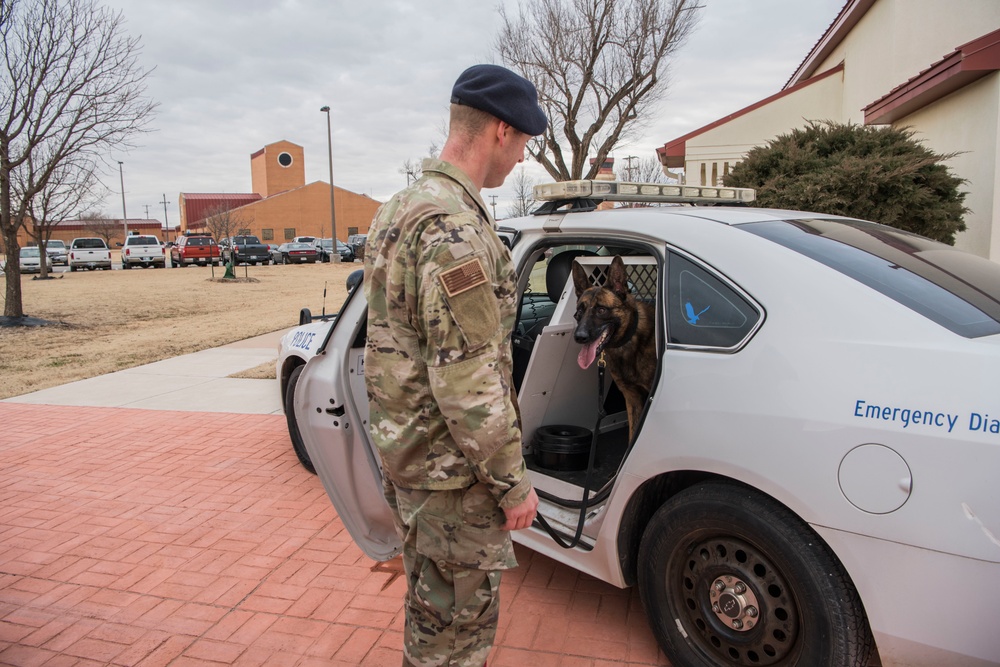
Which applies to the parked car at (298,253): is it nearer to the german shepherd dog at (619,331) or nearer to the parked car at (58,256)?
the parked car at (58,256)

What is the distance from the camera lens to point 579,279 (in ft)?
11.6

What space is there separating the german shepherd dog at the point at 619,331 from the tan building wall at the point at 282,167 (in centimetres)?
6610

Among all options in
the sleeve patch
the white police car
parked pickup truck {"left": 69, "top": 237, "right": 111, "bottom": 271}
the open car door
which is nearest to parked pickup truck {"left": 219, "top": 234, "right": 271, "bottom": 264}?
parked pickup truck {"left": 69, "top": 237, "right": 111, "bottom": 271}

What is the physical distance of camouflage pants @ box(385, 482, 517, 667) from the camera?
73.7 inches

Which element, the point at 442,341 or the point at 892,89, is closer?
the point at 442,341

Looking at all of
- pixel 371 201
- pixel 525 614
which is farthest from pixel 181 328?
pixel 371 201

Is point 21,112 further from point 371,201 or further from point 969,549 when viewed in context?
point 371,201

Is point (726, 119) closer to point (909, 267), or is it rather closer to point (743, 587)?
point (909, 267)

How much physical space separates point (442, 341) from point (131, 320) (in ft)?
48.3

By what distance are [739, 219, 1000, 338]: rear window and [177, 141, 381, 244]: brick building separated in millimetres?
59515

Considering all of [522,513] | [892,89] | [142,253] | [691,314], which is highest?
[892,89]

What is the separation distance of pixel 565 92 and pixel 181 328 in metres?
16.0

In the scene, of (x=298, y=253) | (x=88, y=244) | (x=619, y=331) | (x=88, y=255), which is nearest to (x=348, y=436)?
(x=619, y=331)

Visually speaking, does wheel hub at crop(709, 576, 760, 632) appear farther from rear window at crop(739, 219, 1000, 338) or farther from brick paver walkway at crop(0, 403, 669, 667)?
rear window at crop(739, 219, 1000, 338)
